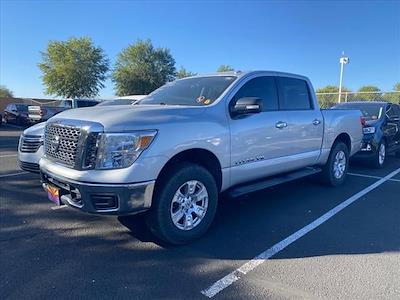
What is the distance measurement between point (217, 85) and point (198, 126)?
1.07 m

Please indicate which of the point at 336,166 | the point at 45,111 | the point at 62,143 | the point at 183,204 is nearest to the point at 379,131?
the point at 336,166

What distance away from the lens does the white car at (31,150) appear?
5882 mm

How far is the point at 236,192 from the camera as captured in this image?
4500mm

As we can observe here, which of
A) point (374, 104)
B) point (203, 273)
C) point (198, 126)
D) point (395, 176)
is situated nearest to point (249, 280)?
point (203, 273)

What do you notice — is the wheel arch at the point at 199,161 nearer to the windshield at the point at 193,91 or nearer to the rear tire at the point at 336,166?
the windshield at the point at 193,91

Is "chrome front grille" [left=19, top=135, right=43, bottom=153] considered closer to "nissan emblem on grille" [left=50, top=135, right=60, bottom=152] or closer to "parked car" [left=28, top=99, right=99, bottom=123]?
"nissan emblem on grille" [left=50, top=135, right=60, bottom=152]

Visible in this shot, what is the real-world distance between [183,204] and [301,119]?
2.63m

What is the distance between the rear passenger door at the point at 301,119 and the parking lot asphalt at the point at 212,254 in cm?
86

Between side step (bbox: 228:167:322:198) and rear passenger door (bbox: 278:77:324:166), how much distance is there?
149mm

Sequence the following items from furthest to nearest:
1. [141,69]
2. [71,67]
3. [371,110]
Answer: [141,69], [71,67], [371,110]

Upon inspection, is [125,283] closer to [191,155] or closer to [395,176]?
[191,155]

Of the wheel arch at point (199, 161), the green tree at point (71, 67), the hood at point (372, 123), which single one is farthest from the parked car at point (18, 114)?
the wheel arch at point (199, 161)

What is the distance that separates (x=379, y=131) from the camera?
9008 millimetres

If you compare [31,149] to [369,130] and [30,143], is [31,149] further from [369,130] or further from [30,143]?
[369,130]
